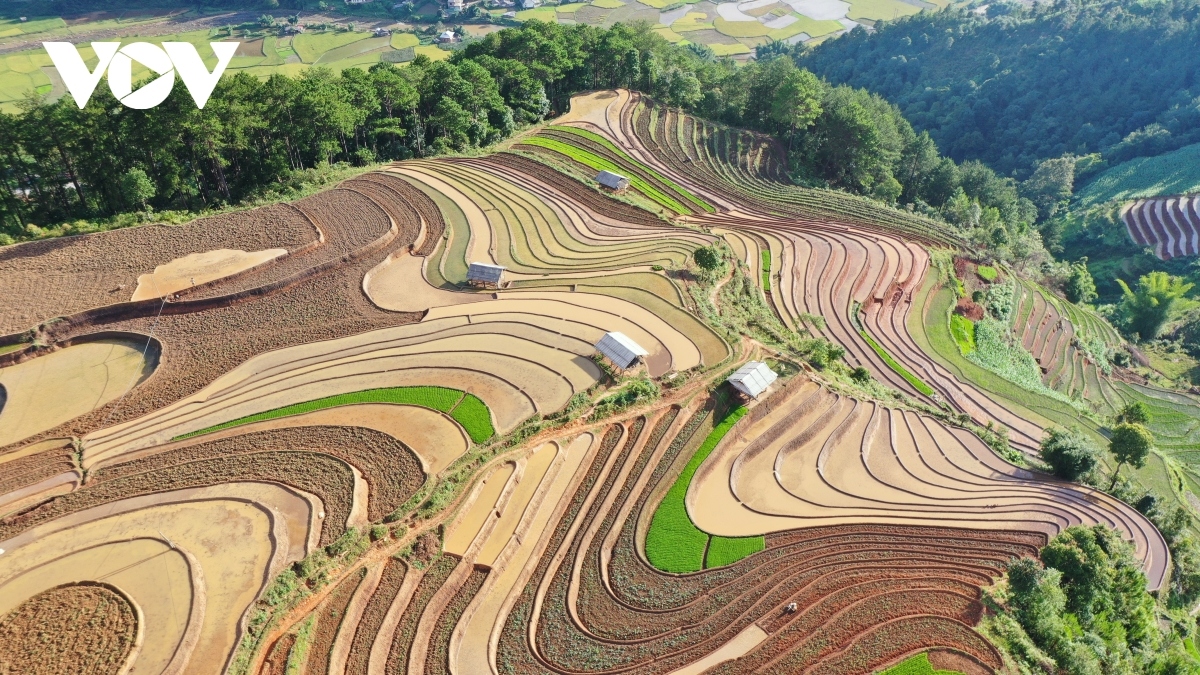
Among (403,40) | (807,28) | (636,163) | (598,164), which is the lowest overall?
(636,163)

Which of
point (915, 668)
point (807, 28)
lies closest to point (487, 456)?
point (915, 668)

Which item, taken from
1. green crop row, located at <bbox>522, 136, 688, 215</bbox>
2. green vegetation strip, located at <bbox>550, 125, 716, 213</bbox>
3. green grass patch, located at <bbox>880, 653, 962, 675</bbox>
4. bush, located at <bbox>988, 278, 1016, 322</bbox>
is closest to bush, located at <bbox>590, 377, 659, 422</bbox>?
green grass patch, located at <bbox>880, 653, 962, 675</bbox>

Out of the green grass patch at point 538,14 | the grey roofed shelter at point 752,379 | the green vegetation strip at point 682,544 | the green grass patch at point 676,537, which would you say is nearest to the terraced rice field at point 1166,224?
the grey roofed shelter at point 752,379

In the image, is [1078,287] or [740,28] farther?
[740,28]

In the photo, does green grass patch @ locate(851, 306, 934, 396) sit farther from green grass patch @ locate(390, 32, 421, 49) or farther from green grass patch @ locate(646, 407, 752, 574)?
green grass patch @ locate(390, 32, 421, 49)

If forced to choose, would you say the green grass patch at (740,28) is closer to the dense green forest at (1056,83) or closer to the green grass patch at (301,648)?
the dense green forest at (1056,83)

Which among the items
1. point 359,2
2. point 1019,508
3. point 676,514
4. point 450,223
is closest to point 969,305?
point 1019,508

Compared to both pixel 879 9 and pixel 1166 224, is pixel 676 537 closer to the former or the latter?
pixel 1166 224
